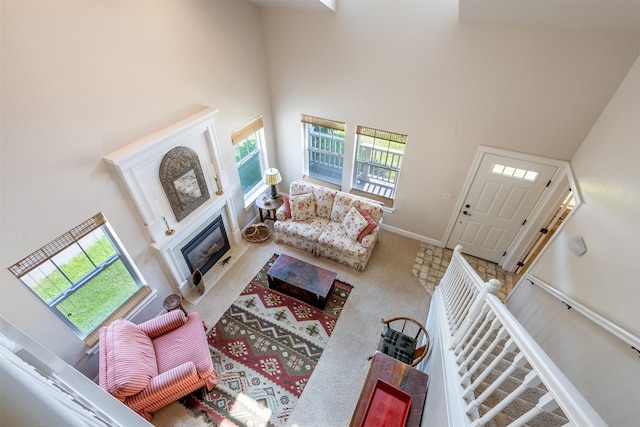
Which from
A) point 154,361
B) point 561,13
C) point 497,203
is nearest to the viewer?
point 561,13

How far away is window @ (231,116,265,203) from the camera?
4875mm

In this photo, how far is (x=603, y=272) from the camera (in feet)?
8.02

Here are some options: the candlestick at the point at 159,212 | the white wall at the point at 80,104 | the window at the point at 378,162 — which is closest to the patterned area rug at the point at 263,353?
the white wall at the point at 80,104

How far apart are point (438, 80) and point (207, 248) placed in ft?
14.3

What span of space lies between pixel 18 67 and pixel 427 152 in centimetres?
471

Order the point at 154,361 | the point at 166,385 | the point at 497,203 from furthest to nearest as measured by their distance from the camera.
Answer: the point at 497,203, the point at 154,361, the point at 166,385

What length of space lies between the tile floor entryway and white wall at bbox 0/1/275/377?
416 centimetres

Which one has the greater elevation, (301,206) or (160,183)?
(160,183)

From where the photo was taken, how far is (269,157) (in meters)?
5.81

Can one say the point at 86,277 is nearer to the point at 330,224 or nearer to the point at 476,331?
the point at 330,224

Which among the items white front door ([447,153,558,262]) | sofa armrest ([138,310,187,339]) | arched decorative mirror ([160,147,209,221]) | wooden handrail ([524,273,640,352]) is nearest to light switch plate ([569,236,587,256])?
wooden handrail ([524,273,640,352])

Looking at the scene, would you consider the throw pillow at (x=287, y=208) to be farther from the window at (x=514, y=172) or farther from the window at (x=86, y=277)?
the window at (x=514, y=172)

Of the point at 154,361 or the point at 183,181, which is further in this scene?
the point at 183,181

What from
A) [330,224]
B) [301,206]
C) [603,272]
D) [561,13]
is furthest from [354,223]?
[561,13]
